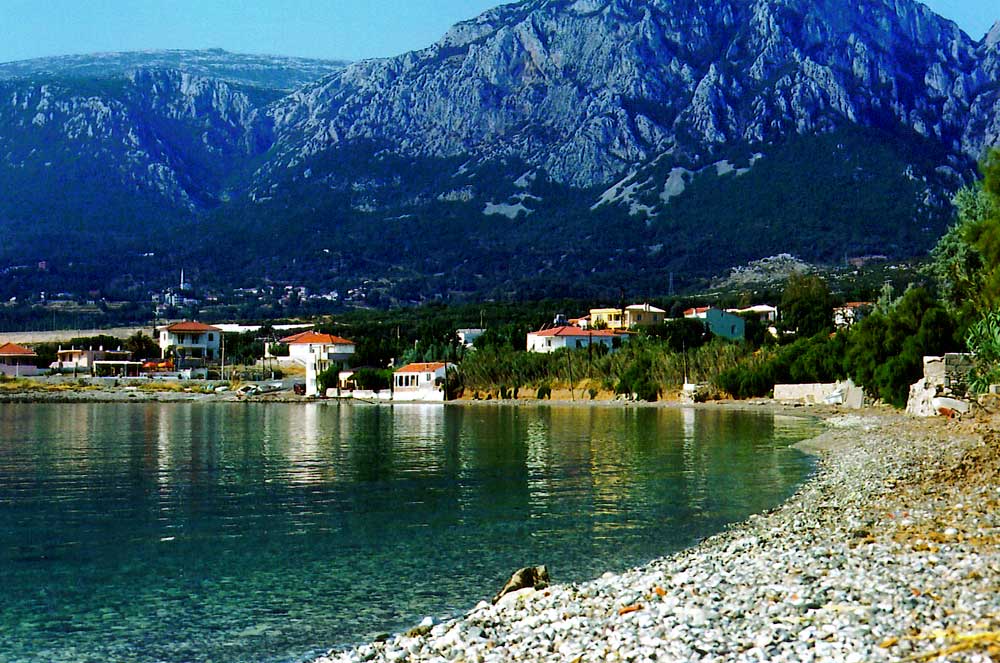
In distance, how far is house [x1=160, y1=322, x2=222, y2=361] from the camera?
143875mm

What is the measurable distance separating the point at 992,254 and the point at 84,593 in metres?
28.9

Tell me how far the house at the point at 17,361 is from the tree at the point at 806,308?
8150 cm

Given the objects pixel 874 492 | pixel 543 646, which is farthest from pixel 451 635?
pixel 874 492

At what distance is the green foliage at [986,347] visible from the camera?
2928 centimetres

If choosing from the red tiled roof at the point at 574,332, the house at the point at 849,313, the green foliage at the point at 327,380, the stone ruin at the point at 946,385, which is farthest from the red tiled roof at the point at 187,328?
the stone ruin at the point at 946,385

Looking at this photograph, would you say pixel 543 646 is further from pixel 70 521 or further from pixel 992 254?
pixel 992 254

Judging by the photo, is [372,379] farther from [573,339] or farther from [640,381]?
[640,381]

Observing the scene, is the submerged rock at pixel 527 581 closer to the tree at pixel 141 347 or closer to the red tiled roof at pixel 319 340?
the red tiled roof at pixel 319 340

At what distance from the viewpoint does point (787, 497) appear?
85.3 ft

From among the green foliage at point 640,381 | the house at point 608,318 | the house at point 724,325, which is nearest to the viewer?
the green foliage at point 640,381

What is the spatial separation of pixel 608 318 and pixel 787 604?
432ft

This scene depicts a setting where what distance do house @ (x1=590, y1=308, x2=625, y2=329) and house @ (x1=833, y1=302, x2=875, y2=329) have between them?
2540 cm

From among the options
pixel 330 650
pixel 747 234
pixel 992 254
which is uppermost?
pixel 747 234

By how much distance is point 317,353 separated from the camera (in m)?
128
